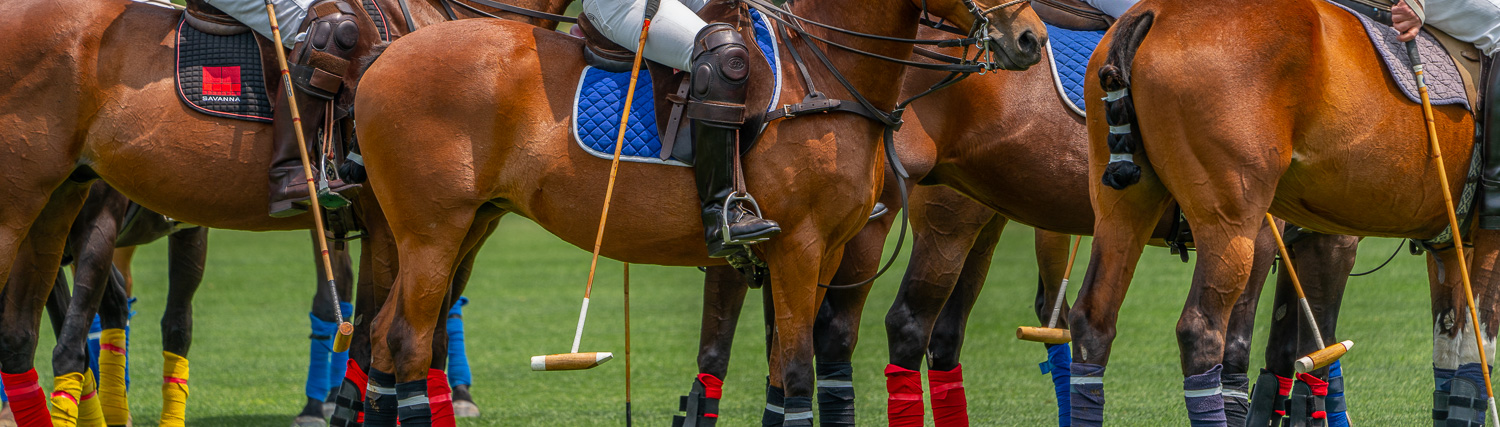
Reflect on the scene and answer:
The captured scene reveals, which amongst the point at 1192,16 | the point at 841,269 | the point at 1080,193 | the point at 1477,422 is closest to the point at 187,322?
the point at 841,269

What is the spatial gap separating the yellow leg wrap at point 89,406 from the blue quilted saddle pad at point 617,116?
136 inches

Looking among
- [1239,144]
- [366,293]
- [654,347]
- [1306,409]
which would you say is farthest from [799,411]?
[654,347]

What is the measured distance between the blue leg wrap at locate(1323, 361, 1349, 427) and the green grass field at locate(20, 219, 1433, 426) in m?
0.91

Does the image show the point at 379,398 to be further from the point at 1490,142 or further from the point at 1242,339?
the point at 1490,142

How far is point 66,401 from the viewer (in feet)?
21.9

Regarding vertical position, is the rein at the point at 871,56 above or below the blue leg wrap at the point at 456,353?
above

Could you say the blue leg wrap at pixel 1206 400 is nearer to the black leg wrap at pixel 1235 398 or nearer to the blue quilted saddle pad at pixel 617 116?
the black leg wrap at pixel 1235 398

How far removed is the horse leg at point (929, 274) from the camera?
628 cm

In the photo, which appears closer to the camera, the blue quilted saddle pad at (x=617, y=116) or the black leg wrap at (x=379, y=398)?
the blue quilted saddle pad at (x=617, y=116)

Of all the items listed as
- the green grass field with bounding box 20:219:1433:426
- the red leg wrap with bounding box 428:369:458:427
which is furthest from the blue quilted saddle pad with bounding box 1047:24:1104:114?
the red leg wrap with bounding box 428:369:458:427

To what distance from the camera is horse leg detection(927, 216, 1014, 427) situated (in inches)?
258

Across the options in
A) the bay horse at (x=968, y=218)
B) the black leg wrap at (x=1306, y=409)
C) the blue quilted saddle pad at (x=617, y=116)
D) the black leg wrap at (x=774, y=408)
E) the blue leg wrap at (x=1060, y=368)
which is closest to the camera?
the blue quilted saddle pad at (x=617, y=116)

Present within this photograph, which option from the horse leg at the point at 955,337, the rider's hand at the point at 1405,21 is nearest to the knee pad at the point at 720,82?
the horse leg at the point at 955,337

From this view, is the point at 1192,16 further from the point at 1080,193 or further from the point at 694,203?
the point at 694,203
